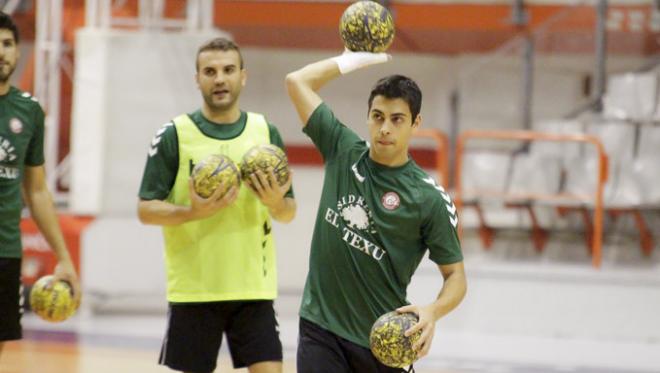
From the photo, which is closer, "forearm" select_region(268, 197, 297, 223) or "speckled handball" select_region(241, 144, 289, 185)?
"speckled handball" select_region(241, 144, 289, 185)

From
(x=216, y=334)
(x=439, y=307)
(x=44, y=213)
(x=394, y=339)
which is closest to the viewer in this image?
(x=394, y=339)

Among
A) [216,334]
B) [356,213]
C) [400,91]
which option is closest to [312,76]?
[400,91]

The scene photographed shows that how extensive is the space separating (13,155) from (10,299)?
67 cm

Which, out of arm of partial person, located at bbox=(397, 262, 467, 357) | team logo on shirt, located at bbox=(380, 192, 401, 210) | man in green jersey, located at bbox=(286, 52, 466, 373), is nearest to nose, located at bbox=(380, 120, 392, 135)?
man in green jersey, located at bbox=(286, 52, 466, 373)

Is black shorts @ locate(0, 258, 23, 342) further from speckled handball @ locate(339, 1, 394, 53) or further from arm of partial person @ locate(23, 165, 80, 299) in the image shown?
speckled handball @ locate(339, 1, 394, 53)

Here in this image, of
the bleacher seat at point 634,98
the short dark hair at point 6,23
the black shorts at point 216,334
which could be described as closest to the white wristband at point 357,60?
the black shorts at point 216,334

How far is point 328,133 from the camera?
5055 mm

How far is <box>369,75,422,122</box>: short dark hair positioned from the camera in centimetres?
476

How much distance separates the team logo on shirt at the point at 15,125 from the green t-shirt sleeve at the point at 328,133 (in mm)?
1514

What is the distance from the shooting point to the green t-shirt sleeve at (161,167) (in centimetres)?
561

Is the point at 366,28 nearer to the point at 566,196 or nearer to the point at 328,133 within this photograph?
the point at 328,133

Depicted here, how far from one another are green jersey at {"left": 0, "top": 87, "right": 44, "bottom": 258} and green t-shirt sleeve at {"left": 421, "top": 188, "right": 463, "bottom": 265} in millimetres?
2045

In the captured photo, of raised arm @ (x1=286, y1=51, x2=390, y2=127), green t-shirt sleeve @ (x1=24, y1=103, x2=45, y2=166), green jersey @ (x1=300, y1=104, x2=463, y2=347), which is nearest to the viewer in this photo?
green jersey @ (x1=300, y1=104, x2=463, y2=347)

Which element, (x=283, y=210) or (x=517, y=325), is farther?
(x=517, y=325)
